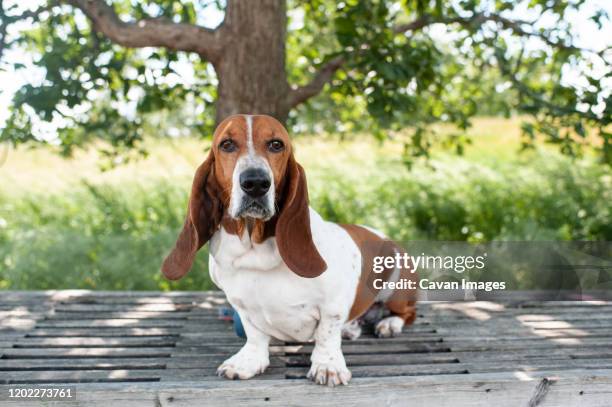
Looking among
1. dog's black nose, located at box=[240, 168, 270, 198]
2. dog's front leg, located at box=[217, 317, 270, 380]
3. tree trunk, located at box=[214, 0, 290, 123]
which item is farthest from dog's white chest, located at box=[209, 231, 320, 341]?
tree trunk, located at box=[214, 0, 290, 123]

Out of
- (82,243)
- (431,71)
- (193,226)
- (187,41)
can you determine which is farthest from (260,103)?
(82,243)

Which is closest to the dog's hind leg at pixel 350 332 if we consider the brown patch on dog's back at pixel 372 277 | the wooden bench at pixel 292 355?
the wooden bench at pixel 292 355

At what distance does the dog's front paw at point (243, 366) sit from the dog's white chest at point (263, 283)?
7.2 inches

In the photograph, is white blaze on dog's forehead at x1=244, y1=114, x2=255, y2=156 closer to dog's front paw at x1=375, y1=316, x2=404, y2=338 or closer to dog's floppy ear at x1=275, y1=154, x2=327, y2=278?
dog's floppy ear at x1=275, y1=154, x2=327, y2=278

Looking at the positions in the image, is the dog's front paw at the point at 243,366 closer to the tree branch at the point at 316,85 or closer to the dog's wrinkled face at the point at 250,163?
the dog's wrinkled face at the point at 250,163

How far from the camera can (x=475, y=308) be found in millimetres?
3689

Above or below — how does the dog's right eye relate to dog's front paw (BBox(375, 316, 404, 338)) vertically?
above

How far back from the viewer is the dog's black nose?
2189 mm

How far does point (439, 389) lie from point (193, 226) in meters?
1.22

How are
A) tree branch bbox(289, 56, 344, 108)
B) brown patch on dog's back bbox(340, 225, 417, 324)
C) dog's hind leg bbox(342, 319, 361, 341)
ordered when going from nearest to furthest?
1. brown patch on dog's back bbox(340, 225, 417, 324)
2. dog's hind leg bbox(342, 319, 361, 341)
3. tree branch bbox(289, 56, 344, 108)

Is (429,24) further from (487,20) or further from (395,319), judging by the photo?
(395,319)

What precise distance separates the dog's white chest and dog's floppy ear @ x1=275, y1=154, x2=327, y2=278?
103 millimetres

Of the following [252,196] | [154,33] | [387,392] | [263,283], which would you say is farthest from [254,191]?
[154,33]

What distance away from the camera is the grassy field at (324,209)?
521 cm
